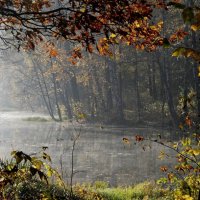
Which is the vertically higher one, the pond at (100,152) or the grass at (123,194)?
the pond at (100,152)

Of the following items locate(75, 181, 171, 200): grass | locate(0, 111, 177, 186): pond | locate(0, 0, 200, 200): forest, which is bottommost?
locate(75, 181, 171, 200): grass

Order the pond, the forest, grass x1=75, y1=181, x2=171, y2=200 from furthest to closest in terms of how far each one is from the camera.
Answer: the pond, grass x1=75, y1=181, x2=171, y2=200, the forest

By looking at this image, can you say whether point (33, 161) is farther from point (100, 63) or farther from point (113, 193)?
point (100, 63)

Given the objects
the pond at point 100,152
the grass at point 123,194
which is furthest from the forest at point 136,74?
the pond at point 100,152

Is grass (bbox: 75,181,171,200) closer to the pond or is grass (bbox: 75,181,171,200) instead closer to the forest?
the forest

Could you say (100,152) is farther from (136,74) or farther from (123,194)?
(136,74)

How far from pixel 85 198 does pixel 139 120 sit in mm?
24219

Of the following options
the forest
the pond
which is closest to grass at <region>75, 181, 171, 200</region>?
the forest

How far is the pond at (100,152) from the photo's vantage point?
17.3 m

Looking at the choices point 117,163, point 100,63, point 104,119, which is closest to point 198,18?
point 117,163

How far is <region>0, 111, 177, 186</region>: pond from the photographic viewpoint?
56.6 feet

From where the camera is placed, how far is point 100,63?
43469mm

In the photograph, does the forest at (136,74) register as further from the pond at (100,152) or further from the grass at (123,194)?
the pond at (100,152)

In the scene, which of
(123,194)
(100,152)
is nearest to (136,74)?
(100,152)
